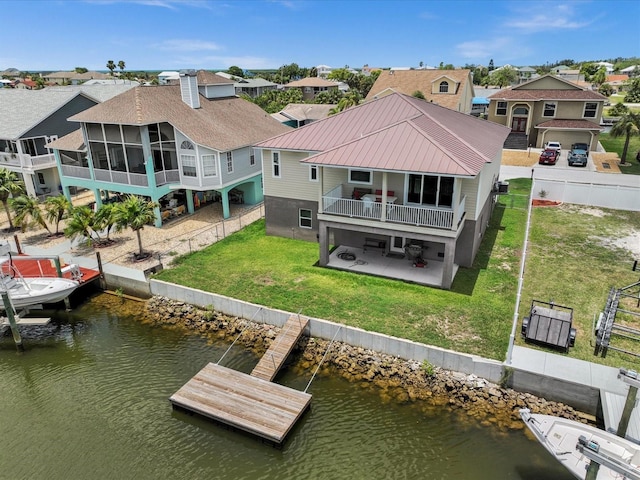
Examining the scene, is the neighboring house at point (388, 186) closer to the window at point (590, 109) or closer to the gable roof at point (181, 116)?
the gable roof at point (181, 116)

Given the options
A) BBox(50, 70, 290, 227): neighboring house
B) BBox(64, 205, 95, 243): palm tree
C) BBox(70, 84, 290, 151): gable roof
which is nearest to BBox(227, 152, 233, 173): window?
BBox(50, 70, 290, 227): neighboring house

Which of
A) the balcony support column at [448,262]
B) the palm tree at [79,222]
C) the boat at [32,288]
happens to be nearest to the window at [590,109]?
the balcony support column at [448,262]

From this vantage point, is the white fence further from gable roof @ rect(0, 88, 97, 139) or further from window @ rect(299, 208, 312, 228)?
gable roof @ rect(0, 88, 97, 139)

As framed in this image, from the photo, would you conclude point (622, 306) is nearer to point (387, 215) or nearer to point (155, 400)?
point (387, 215)

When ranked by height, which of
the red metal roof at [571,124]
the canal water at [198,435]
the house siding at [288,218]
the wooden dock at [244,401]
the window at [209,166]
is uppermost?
the red metal roof at [571,124]

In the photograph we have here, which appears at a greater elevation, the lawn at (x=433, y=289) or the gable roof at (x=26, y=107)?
the gable roof at (x=26, y=107)

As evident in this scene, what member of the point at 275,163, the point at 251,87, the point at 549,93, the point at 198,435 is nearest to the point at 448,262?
the point at 275,163

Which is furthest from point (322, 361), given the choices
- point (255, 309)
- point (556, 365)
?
point (556, 365)
